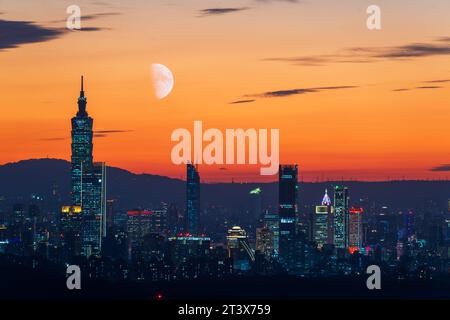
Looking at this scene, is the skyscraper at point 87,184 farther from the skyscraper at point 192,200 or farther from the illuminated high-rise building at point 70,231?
the skyscraper at point 192,200

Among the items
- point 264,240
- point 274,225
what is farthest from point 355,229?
point 264,240

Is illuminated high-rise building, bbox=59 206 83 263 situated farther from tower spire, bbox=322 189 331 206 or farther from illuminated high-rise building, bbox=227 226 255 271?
tower spire, bbox=322 189 331 206

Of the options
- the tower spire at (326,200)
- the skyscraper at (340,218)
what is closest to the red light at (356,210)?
the skyscraper at (340,218)

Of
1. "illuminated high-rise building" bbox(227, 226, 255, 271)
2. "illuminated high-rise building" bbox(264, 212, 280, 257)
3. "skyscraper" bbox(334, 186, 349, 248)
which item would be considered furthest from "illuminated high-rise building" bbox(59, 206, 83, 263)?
"skyscraper" bbox(334, 186, 349, 248)

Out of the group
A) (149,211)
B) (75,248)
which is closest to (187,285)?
(75,248)

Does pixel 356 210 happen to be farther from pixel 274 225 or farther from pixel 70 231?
pixel 70 231
